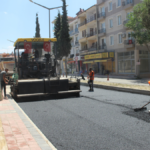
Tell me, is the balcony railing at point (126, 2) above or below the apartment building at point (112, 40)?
above

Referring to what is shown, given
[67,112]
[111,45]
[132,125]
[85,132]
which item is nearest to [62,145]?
[85,132]

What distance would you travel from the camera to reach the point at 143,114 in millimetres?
7070

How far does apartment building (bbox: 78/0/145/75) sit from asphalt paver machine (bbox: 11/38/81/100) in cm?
2116

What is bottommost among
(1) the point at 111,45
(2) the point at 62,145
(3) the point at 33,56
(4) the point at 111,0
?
(2) the point at 62,145


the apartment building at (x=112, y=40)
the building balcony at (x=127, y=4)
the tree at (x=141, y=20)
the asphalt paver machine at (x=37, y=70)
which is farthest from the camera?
the apartment building at (x=112, y=40)

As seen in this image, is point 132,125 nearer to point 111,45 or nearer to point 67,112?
point 67,112

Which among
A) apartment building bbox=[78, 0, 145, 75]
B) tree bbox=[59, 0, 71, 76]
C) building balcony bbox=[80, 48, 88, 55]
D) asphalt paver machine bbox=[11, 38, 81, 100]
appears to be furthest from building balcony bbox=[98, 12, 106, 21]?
asphalt paver machine bbox=[11, 38, 81, 100]

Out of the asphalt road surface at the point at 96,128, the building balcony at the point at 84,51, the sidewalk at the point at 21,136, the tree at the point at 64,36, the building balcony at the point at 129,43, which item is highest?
the tree at the point at 64,36

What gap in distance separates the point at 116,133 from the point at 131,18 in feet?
70.5

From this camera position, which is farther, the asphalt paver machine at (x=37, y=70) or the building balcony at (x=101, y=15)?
the building balcony at (x=101, y=15)

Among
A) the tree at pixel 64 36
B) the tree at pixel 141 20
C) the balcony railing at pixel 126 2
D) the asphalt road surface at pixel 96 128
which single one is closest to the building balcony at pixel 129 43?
the balcony railing at pixel 126 2

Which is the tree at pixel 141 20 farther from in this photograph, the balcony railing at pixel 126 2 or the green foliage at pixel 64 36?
the green foliage at pixel 64 36

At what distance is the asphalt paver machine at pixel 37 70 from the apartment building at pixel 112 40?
21.2 metres

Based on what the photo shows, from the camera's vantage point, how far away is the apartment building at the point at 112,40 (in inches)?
1229
